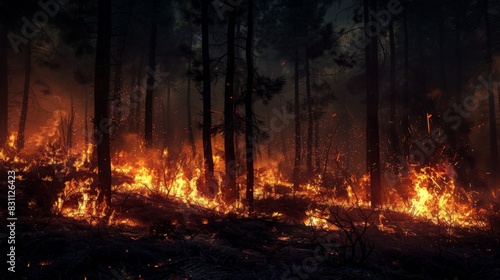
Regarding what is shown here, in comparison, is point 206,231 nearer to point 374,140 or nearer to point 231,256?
point 231,256

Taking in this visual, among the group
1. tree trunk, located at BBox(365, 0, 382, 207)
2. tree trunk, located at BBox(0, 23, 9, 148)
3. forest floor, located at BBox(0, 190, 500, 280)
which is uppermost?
tree trunk, located at BBox(0, 23, 9, 148)

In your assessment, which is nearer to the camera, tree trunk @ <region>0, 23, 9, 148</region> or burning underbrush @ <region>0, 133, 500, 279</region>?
burning underbrush @ <region>0, 133, 500, 279</region>

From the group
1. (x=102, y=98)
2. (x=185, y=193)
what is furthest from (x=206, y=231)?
(x=185, y=193)

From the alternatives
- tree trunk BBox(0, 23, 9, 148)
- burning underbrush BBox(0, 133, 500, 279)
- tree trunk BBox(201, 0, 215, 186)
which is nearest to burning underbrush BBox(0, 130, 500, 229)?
burning underbrush BBox(0, 133, 500, 279)

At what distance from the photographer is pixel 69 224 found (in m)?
5.96

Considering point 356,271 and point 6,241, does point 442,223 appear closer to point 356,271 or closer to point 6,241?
point 356,271

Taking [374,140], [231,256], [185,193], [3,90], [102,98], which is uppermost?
[3,90]

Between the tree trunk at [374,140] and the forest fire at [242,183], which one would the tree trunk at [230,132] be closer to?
the forest fire at [242,183]

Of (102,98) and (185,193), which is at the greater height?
(102,98)

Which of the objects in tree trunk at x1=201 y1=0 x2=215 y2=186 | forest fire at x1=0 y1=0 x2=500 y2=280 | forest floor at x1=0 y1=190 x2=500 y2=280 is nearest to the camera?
forest floor at x1=0 y1=190 x2=500 y2=280

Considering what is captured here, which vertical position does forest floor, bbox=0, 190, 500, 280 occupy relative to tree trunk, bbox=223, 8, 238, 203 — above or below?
below

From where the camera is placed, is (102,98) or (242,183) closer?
(102,98)

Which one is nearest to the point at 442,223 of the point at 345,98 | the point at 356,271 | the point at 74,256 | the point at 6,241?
the point at 356,271

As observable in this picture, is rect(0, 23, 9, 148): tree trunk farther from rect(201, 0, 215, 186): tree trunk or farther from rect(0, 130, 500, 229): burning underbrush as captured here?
rect(201, 0, 215, 186): tree trunk
